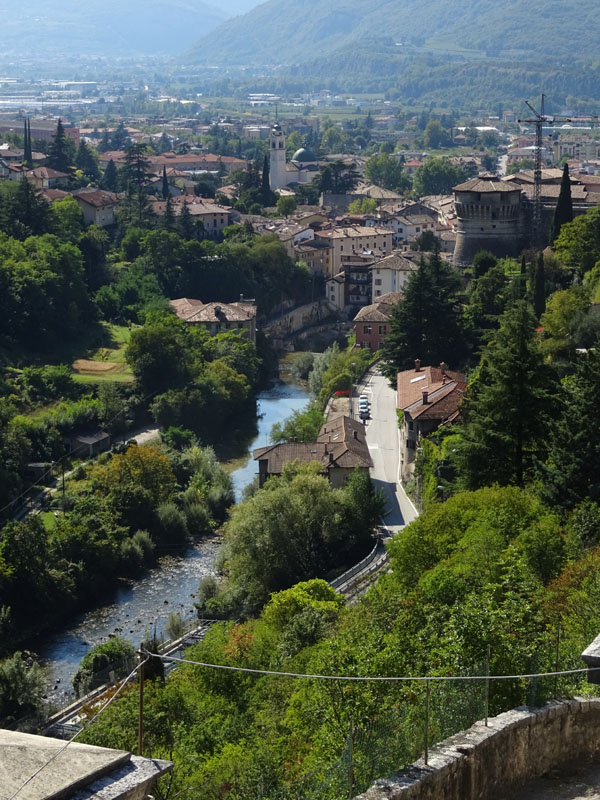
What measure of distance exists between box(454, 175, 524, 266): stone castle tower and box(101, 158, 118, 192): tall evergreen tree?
32512 millimetres

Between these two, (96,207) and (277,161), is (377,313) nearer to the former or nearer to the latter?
(96,207)

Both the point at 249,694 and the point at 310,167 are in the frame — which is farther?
the point at 310,167

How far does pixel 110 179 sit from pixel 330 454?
54020 mm

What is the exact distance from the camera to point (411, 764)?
890cm

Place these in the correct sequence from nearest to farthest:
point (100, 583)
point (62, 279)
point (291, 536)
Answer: point (291, 536)
point (100, 583)
point (62, 279)

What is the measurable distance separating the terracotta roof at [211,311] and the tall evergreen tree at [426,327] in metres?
12.9

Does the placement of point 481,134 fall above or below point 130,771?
below

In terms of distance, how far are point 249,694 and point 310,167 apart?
92348 mm

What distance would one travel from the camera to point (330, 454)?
33.3m

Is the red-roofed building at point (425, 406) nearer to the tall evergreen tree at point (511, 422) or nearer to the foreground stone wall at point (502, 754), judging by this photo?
the tall evergreen tree at point (511, 422)

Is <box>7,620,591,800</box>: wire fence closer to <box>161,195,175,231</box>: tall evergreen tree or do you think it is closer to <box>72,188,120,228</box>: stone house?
<box>161,195,175,231</box>: tall evergreen tree

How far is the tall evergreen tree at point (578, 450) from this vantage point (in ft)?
71.2

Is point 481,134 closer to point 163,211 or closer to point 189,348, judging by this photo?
point 163,211

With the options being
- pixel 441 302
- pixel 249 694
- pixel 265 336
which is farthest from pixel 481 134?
pixel 249 694
